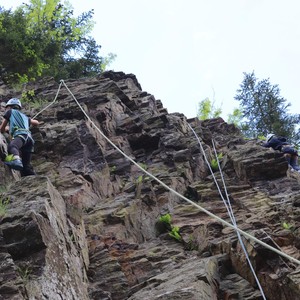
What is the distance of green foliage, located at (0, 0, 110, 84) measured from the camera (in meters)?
18.6

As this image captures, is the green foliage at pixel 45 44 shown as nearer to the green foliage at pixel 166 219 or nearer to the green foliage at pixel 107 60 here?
the green foliage at pixel 107 60

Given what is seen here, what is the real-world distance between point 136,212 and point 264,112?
60.9 feet

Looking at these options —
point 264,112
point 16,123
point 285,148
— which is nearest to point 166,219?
point 16,123

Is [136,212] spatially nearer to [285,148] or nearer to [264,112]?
[285,148]

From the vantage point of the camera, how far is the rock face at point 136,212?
20.6 feet

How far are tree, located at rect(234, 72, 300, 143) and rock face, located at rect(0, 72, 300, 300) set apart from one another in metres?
9.73

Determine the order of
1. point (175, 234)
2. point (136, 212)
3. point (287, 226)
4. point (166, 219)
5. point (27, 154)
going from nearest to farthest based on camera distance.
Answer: point (287, 226)
point (175, 234)
point (166, 219)
point (136, 212)
point (27, 154)

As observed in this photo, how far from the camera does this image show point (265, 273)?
20.7 ft

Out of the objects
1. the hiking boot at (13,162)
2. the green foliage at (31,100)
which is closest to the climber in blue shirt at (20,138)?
the hiking boot at (13,162)

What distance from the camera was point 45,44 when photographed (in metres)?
19.4

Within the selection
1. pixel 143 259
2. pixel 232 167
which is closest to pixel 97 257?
pixel 143 259

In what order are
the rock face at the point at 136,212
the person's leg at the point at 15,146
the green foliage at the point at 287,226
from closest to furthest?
the rock face at the point at 136,212 < the green foliage at the point at 287,226 < the person's leg at the point at 15,146

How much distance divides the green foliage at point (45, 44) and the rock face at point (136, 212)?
13.2 feet

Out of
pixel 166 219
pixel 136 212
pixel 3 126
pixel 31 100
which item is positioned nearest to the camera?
pixel 166 219
